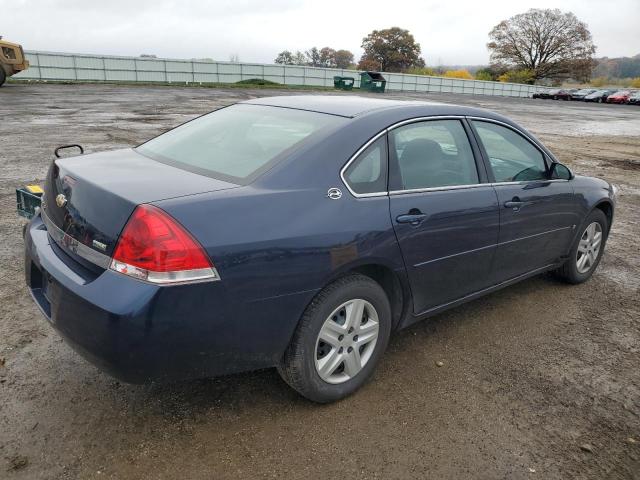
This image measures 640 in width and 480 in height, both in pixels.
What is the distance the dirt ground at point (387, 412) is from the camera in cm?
246

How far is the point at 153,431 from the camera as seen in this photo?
262cm

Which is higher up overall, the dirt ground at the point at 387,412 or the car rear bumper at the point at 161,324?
the car rear bumper at the point at 161,324

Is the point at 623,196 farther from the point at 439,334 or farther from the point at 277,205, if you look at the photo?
the point at 277,205

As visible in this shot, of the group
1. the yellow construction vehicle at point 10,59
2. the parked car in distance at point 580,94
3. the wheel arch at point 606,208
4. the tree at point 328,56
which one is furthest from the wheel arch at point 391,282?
the tree at point 328,56

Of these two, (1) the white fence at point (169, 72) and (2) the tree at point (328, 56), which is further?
(2) the tree at point (328, 56)

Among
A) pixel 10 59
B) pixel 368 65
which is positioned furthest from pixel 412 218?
pixel 368 65

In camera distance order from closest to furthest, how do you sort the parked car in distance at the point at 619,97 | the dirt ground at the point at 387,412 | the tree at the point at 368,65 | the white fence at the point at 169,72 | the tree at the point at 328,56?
1. the dirt ground at the point at 387,412
2. the white fence at the point at 169,72
3. the parked car in distance at the point at 619,97
4. the tree at the point at 368,65
5. the tree at the point at 328,56

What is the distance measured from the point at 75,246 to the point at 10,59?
26.7 m

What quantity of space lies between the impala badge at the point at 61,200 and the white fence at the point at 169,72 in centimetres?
3494

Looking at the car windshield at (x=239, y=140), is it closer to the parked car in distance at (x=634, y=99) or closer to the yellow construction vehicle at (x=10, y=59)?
the yellow construction vehicle at (x=10, y=59)

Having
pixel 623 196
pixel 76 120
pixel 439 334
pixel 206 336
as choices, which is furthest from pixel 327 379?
pixel 76 120

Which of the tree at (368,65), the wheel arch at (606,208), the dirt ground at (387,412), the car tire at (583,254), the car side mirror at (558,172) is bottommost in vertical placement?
the dirt ground at (387,412)

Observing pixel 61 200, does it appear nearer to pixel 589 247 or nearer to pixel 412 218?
pixel 412 218

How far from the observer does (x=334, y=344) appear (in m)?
2.84
